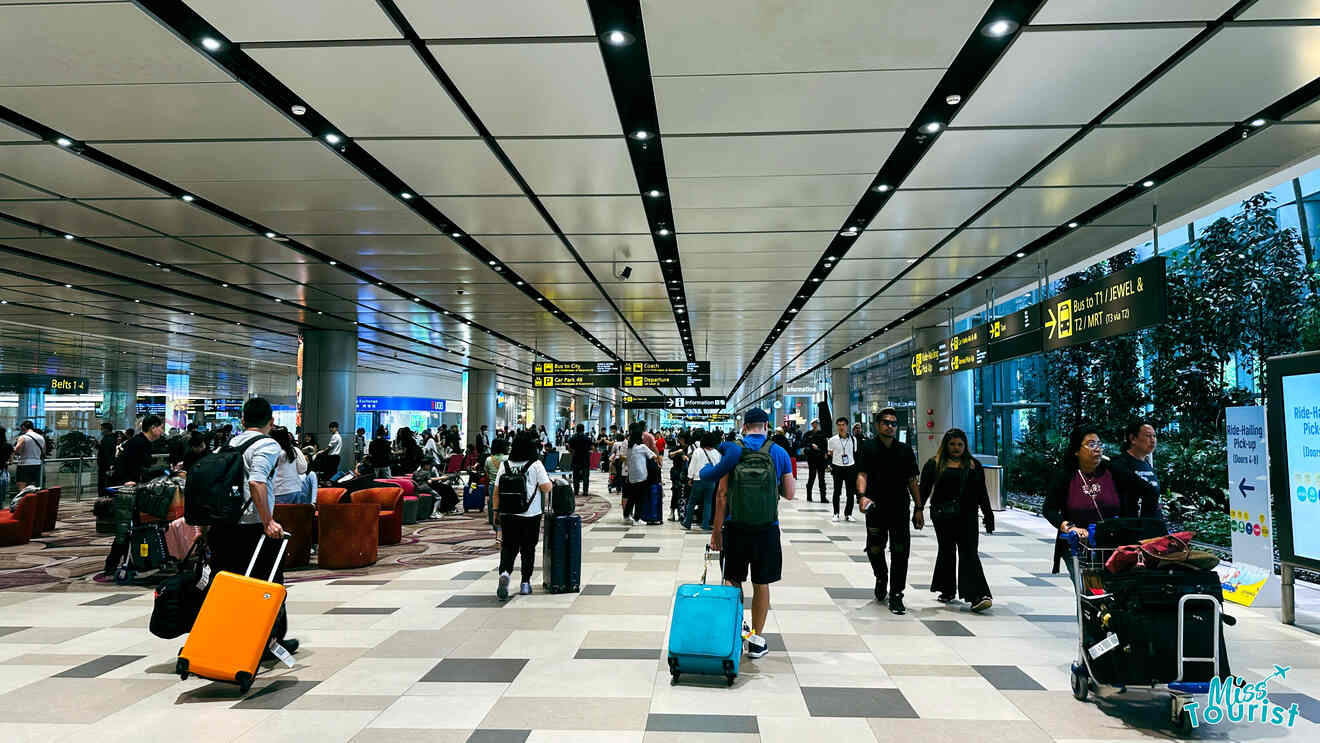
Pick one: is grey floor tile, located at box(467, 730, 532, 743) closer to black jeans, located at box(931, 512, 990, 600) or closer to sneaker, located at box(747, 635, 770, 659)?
sneaker, located at box(747, 635, 770, 659)

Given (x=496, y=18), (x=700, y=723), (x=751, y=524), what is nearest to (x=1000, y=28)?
(x=496, y=18)

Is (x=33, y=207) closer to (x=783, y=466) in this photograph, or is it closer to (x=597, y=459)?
(x=783, y=466)

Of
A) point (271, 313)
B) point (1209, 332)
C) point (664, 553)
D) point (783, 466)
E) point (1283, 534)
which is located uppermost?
point (271, 313)

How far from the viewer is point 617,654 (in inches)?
217

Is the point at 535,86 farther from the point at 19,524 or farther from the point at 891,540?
the point at 19,524

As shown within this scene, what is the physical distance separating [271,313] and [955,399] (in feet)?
53.1

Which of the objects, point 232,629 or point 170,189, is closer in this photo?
point 232,629

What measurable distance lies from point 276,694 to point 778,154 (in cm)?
581

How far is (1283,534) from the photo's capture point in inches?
258

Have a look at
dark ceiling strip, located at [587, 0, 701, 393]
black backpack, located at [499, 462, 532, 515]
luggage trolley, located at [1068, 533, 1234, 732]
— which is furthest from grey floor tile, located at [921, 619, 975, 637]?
dark ceiling strip, located at [587, 0, 701, 393]

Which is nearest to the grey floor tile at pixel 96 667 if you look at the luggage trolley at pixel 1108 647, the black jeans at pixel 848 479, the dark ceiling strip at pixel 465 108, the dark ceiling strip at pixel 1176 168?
the dark ceiling strip at pixel 465 108

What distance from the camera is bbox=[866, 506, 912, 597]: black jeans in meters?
6.89

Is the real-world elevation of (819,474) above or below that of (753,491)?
below

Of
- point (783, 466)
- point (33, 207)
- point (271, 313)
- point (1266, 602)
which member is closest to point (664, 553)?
point (783, 466)
